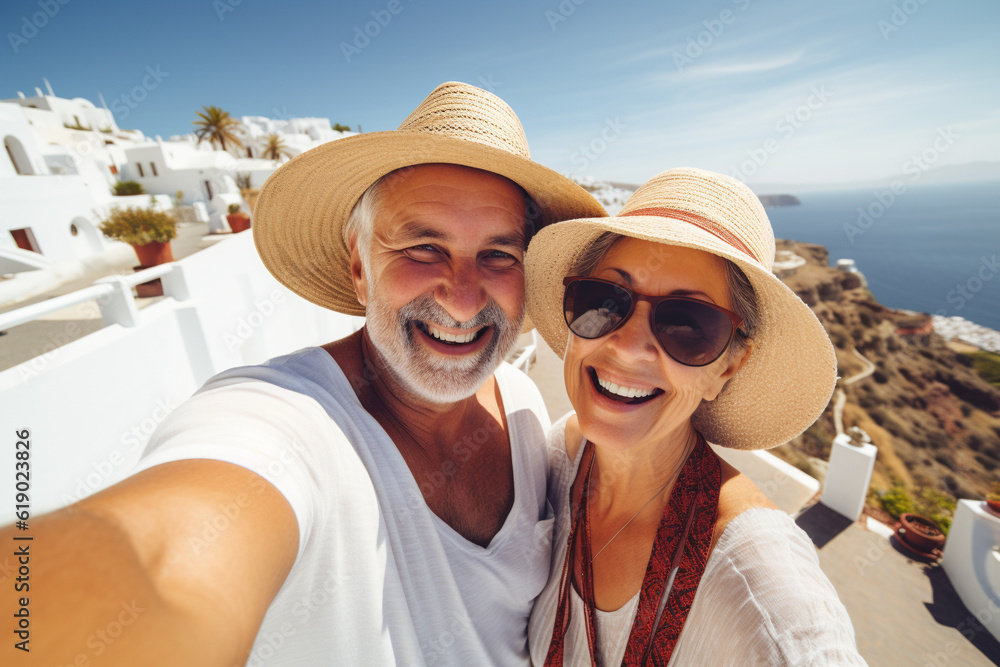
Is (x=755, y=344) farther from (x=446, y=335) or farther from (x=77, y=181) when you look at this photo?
(x=77, y=181)

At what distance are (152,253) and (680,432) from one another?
7049mm

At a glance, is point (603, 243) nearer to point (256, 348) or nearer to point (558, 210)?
point (558, 210)

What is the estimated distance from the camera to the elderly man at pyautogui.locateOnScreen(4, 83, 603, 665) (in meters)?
0.62

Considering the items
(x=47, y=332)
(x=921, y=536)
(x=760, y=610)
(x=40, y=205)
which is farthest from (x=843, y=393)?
(x=40, y=205)

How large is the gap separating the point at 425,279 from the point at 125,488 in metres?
0.95

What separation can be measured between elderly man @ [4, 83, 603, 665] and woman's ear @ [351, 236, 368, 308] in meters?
0.01

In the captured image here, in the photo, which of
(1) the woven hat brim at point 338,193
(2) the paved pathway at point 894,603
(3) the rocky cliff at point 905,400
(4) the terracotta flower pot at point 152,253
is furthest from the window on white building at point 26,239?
(3) the rocky cliff at point 905,400

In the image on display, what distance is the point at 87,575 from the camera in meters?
0.57

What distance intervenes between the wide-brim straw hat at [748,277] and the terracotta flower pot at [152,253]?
246 inches

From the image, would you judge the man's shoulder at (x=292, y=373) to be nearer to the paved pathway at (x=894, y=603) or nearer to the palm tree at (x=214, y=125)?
the paved pathway at (x=894, y=603)

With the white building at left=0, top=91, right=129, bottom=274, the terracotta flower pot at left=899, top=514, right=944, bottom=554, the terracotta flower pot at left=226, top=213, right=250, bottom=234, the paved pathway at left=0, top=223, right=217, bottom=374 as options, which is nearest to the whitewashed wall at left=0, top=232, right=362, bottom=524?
the paved pathway at left=0, top=223, right=217, bottom=374

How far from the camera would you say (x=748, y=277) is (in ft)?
4.09

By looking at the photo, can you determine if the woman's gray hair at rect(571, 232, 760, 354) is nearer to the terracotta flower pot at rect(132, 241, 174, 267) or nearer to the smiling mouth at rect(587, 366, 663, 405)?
the smiling mouth at rect(587, 366, 663, 405)

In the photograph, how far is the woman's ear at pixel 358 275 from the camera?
1.63 m
